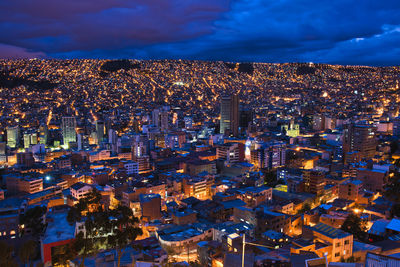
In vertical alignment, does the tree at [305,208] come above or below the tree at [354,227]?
below

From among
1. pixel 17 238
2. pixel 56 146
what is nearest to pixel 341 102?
pixel 56 146

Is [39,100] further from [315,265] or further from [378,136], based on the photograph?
[315,265]

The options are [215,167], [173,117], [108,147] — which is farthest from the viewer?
[173,117]

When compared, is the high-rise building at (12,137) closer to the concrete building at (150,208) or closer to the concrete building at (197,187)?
the concrete building at (197,187)

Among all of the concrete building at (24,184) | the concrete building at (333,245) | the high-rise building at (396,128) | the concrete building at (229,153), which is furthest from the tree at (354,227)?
the high-rise building at (396,128)

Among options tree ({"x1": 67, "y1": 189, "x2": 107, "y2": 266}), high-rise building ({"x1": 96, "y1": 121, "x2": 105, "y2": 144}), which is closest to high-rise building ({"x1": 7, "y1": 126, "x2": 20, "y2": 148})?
high-rise building ({"x1": 96, "y1": 121, "x2": 105, "y2": 144})

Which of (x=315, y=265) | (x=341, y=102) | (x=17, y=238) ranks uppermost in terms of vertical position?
(x=341, y=102)
